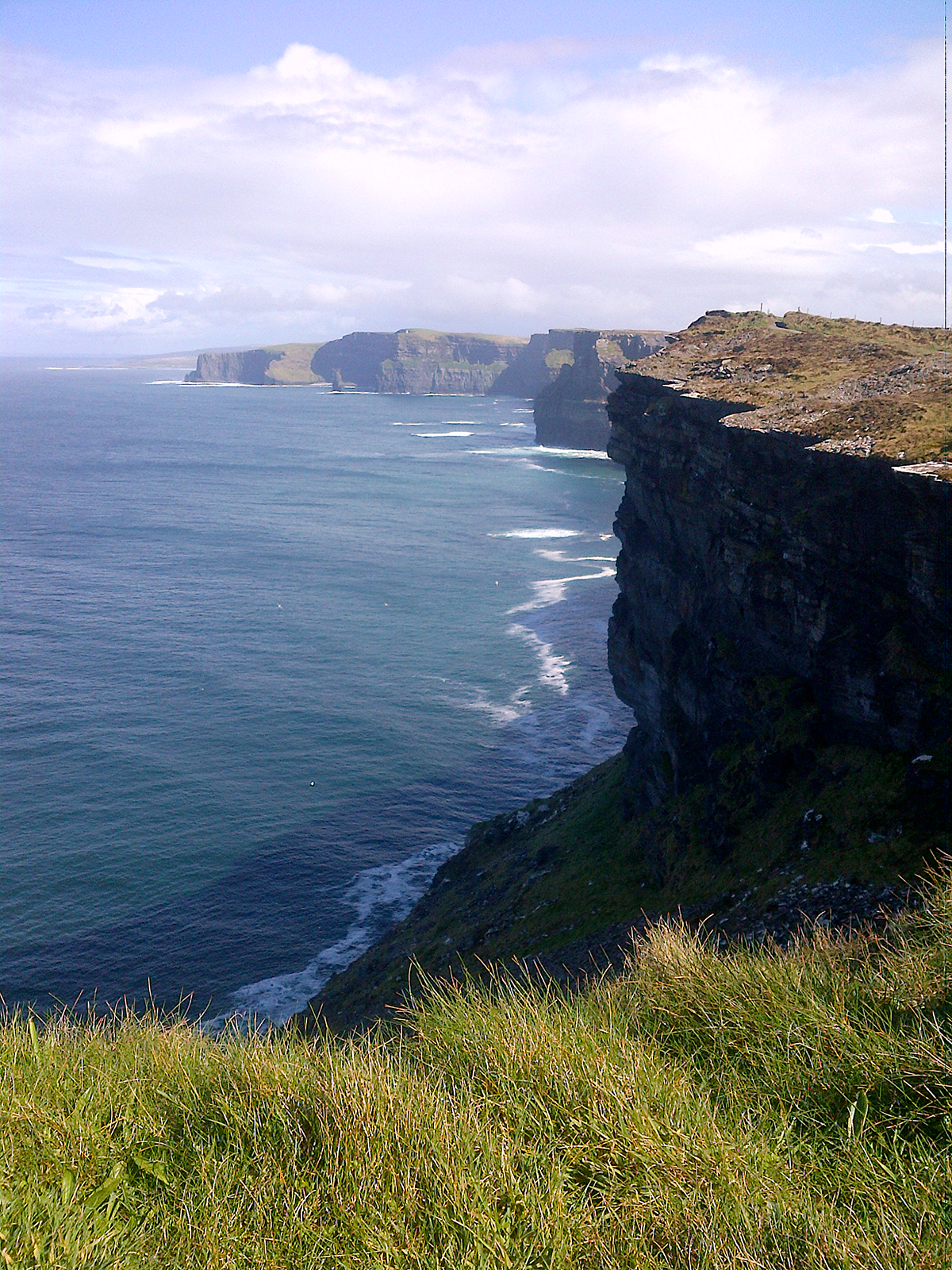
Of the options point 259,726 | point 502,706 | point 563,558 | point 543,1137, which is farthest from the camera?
point 563,558

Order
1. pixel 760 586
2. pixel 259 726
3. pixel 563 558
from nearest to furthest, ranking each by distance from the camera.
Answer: pixel 760 586
pixel 259 726
pixel 563 558

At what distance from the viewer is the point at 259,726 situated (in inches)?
2489

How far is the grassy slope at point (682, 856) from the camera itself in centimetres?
2211

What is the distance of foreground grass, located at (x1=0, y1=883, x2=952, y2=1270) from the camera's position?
29.6ft

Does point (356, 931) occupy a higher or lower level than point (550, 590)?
lower

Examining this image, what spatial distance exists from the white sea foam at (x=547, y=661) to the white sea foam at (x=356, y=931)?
2359 cm

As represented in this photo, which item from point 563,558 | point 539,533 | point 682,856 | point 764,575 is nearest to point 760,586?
point 764,575

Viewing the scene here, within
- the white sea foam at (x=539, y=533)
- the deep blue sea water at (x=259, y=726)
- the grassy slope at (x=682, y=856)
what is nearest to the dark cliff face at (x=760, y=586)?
the grassy slope at (x=682, y=856)

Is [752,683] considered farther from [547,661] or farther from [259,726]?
[547,661]

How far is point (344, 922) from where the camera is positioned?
4600 centimetres

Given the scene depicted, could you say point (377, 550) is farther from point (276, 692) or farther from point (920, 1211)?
point (920, 1211)

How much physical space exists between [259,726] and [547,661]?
26.9 m

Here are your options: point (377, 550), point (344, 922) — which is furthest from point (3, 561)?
point (344, 922)

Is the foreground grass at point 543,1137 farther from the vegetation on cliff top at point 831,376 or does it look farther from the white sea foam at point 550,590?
the white sea foam at point 550,590
